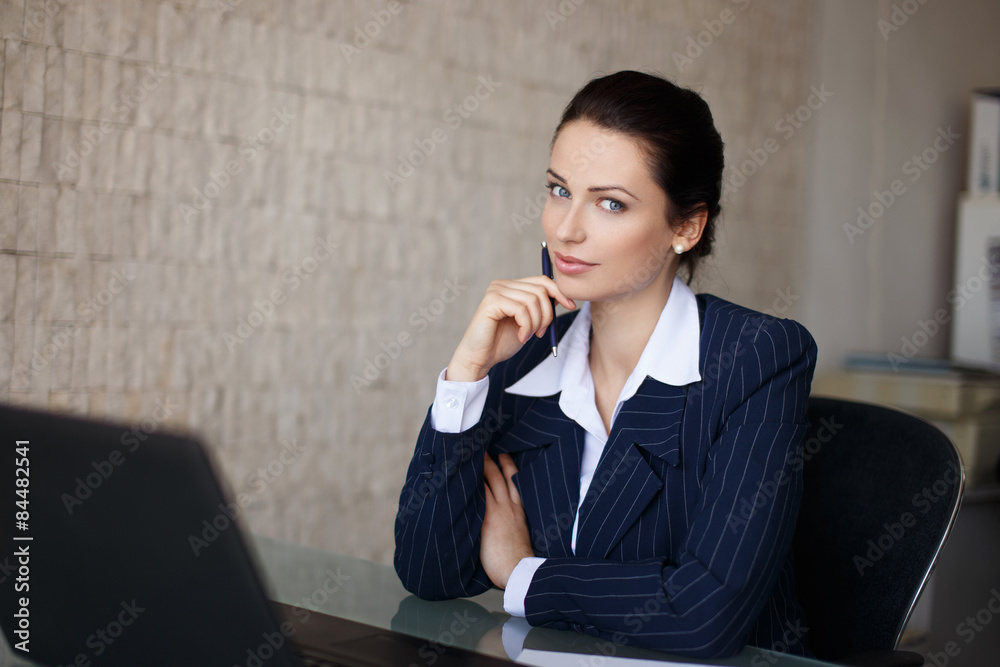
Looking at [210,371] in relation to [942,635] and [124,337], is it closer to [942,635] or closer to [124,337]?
[124,337]

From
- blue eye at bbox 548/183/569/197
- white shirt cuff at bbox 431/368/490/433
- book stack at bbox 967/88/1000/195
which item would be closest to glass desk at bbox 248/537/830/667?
white shirt cuff at bbox 431/368/490/433

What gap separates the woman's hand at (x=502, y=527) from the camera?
1.25m

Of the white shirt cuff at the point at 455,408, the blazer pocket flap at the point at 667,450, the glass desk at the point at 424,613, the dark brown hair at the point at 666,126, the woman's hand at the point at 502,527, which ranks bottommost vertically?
the glass desk at the point at 424,613

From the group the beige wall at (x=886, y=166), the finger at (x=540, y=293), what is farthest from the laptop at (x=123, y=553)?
the beige wall at (x=886, y=166)

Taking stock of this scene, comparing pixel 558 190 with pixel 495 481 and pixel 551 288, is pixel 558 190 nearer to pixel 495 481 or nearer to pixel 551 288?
pixel 551 288

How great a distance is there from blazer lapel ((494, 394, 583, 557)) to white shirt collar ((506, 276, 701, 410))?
0.10ft

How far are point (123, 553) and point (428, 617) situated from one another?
1.86ft

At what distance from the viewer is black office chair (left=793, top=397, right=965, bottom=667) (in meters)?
1.18

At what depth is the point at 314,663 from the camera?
0.84 meters

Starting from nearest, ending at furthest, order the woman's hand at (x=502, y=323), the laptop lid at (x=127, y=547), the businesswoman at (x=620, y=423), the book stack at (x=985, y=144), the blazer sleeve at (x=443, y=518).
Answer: the laptop lid at (x=127, y=547) → the businesswoman at (x=620, y=423) → the blazer sleeve at (x=443, y=518) → the woman's hand at (x=502, y=323) → the book stack at (x=985, y=144)

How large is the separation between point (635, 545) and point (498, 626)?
309 millimetres

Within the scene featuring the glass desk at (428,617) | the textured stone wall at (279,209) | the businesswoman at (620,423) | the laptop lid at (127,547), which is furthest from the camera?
the textured stone wall at (279,209)

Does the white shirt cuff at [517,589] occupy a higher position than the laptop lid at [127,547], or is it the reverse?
the laptop lid at [127,547]

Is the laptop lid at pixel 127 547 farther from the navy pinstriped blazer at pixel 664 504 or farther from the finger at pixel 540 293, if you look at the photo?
the finger at pixel 540 293
